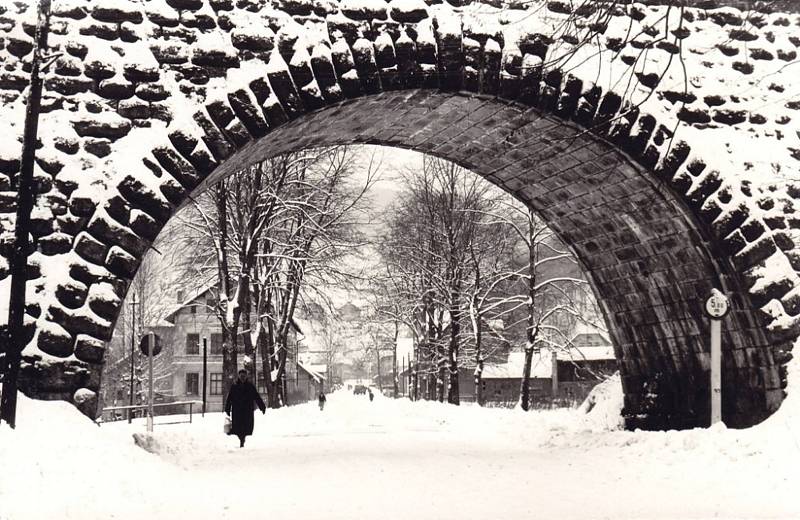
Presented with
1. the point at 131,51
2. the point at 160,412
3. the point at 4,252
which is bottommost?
the point at 160,412

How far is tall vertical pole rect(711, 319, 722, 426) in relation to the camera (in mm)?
10102

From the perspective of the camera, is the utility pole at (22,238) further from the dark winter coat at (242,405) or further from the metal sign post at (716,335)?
the metal sign post at (716,335)

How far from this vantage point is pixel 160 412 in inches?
1905

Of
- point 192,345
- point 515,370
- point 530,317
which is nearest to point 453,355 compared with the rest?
point 530,317

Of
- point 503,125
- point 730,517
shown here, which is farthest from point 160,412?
point 730,517

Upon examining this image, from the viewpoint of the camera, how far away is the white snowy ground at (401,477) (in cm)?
687

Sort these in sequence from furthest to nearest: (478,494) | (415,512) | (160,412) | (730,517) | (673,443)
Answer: (160,412) → (673,443) → (478,494) → (415,512) → (730,517)

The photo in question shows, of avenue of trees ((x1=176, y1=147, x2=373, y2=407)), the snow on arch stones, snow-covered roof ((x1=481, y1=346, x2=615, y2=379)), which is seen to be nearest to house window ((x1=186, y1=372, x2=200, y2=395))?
snow-covered roof ((x1=481, y1=346, x2=615, y2=379))

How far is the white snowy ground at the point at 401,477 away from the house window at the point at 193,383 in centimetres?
4526

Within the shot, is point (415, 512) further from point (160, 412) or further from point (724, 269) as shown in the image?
point (160, 412)

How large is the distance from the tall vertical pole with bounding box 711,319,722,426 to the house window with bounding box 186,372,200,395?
5012 centimetres

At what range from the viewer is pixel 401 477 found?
9578mm

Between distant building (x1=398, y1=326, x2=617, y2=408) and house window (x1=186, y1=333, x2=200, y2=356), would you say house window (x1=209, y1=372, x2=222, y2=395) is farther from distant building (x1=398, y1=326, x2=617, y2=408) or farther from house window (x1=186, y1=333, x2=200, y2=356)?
distant building (x1=398, y1=326, x2=617, y2=408)

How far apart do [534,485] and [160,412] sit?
42.5m
